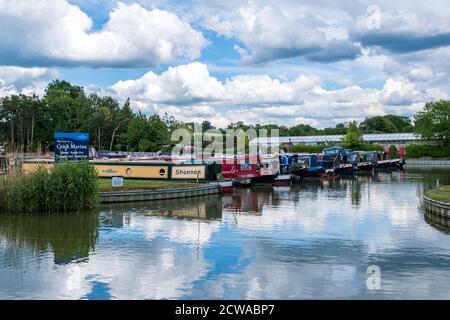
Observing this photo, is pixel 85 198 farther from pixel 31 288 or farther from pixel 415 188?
pixel 415 188

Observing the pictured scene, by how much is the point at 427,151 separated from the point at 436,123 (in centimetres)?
489

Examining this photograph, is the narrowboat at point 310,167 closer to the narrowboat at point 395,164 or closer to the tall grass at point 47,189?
the narrowboat at point 395,164

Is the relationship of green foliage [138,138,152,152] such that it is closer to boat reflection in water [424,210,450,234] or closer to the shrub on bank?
the shrub on bank

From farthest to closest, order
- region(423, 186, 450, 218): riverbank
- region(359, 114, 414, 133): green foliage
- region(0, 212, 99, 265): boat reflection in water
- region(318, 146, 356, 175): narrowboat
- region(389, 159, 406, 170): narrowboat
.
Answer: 1. region(359, 114, 414, 133): green foliage
2. region(389, 159, 406, 170): narrowboat
3. region(318, 146, 356, 175): narrowboat
4. region(423, 186, 450, 218): riverbank
5. region(0, 212, 99, 265): boat reflection in water

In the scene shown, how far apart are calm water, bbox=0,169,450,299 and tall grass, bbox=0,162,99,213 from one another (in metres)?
1.03

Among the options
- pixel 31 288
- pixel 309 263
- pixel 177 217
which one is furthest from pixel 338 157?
pixel 31 288

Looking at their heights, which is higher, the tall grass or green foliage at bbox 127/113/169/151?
green foliage at bbox 127/113/169/151

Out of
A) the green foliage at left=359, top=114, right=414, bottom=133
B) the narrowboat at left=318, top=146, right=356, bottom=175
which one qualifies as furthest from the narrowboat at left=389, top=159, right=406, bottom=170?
the green foliage at left=359, top=114, right=414, bottom=133

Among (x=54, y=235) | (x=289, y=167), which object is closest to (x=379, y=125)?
(x=289, y=167)

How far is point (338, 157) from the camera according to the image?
201 feet

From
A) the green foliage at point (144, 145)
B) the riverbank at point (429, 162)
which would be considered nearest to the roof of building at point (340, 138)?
the riverbank at point (429, 162)

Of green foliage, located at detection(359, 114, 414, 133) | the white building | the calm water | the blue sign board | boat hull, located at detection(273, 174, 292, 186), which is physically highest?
green foliage, located at detection(359, 114, 414, 133)

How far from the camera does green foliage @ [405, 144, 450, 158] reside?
8791cm
